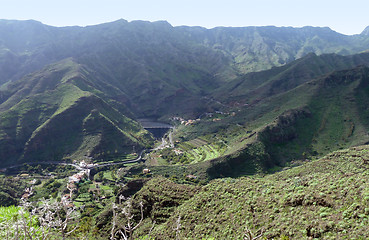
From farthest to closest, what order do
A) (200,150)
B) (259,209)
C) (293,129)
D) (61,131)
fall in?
(61,131)
(200,150)
(293,129)
(259,209)

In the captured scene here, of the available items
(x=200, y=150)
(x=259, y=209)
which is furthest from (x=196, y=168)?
(x=259, y=209)

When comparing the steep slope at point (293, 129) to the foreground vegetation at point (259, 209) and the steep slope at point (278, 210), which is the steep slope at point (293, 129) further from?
the steep slope at point (278, 210)

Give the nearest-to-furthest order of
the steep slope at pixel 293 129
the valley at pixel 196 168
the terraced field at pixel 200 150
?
the valley at pixel 196 168 → the steep slope at pixel 293 129 → the terraced field at pixel 200 150

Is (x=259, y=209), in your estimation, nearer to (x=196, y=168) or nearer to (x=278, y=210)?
(x=278, y=210)

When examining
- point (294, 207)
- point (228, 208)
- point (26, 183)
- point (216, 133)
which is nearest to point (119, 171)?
point (26, 183)

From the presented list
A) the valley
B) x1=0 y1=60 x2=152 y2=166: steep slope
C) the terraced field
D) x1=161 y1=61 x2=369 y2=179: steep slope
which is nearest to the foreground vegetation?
the valley

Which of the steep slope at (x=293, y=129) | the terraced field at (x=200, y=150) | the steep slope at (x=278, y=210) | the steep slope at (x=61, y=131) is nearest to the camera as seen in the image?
the steep slope at (x=278, y=210)

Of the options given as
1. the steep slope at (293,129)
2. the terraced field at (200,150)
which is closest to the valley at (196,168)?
the steep slope at (293,129)

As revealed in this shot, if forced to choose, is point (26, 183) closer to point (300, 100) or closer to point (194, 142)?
point (194, 142)

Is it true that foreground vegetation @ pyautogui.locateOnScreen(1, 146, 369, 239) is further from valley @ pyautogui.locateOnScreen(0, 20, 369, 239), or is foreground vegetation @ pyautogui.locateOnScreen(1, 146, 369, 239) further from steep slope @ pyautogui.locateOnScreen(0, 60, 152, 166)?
steep slope @ pyautogui.locateOnScreen(0, 60, 152, 166)
